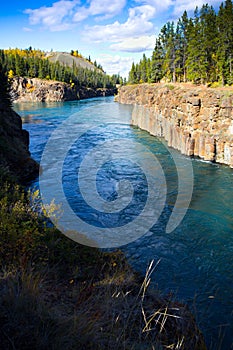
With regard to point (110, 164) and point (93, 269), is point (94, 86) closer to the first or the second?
point (110, 164)

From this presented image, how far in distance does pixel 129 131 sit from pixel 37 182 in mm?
30753

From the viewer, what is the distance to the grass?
472cm

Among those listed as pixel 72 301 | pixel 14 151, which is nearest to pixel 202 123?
pixel 14 151

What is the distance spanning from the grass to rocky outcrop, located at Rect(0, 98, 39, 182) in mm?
14869

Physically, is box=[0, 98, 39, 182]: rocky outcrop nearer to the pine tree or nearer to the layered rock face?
the layered rock face

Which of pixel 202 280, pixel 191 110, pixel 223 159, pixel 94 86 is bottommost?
pixel 202 280

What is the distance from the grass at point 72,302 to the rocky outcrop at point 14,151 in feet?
48.8

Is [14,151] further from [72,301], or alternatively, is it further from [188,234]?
[72,301]

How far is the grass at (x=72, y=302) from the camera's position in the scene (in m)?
4.72

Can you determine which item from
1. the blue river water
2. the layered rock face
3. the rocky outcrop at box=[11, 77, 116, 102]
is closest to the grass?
the blue river water

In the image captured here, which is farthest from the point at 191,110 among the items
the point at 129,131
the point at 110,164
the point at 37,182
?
the point at 37,182

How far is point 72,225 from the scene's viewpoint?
53.5 feet

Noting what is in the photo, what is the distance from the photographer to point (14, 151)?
25.0 metres

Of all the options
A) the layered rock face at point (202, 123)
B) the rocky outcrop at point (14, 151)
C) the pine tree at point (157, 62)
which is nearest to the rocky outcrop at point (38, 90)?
the pine tree at point (157, 62)
